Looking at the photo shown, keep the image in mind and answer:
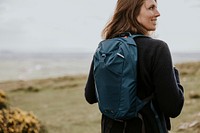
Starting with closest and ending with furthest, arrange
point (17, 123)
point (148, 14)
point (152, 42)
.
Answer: point (152, 42) → point (148, 14) → point (17, 123)

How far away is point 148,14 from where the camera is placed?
3.65 metres

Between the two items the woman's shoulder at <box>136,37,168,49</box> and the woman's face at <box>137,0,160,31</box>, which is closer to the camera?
the woman's shoulder at <box>136,37,168,49</box>

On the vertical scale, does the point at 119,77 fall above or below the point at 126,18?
below

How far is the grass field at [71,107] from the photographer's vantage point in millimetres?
11789

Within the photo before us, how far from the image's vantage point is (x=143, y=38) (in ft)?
11.7

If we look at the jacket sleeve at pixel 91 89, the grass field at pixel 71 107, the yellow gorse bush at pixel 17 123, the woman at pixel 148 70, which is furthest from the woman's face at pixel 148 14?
the grass field at pixel 71 107

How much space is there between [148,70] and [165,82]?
0.59 ft

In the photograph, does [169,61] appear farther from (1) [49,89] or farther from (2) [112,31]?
(1) [49,89]

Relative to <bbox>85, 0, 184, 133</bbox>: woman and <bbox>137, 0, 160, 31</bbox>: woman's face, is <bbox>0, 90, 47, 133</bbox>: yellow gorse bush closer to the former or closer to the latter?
<bbox>85, 0, 184, 133</bbox>: woman

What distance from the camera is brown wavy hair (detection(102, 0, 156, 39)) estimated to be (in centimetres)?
363

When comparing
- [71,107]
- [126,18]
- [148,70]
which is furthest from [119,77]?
[71,107]

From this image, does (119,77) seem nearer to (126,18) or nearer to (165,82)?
(165,82)

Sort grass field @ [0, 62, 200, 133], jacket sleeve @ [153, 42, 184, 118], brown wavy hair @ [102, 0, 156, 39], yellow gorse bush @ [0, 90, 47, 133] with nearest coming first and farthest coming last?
1. jacket sleeve @ [153, 42, 184, 118]
2. brown wavy hair @ [102, 0, 156, 39]
3. yellow gorse bush @ [0, 90, 47, 133]
4. grass field @ [0, 62, 200, 133]

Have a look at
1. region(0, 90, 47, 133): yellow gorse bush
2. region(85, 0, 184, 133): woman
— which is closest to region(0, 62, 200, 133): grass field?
region(0, 90, 47, 133): yellow gorse bush
